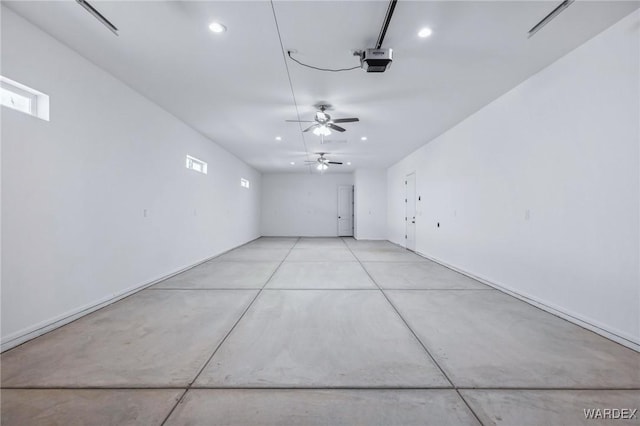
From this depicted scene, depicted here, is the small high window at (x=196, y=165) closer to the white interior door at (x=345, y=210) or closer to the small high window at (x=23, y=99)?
the small high window at (x=23, y=99)

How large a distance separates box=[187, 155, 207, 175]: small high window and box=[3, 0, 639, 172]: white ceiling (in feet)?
3.65

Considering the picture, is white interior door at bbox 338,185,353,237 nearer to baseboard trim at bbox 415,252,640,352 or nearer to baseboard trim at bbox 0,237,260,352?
baseboard trim at bbox 415,252,640,352

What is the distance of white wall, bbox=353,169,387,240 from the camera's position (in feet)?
35.0

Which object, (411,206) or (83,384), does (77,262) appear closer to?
(83,384)

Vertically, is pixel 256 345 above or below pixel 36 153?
below

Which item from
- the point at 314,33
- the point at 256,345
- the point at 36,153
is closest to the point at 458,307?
the point at 256,345

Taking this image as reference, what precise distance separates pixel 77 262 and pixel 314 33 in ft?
11.9

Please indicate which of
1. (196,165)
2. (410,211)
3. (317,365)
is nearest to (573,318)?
(317,365)

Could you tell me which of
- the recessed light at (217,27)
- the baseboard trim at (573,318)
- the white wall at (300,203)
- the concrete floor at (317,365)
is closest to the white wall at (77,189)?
the concrete floor at (317,365)

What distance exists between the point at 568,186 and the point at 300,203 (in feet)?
31.7

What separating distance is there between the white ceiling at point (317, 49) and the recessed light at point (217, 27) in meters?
0.06

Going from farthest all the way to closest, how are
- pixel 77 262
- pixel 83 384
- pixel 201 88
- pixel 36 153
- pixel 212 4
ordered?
pixel 201 88, pixel 77 262, pixel 36 153, pixel 212 4, pixel 83 384

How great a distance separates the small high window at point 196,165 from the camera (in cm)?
555

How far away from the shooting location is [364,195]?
10.7 meters
